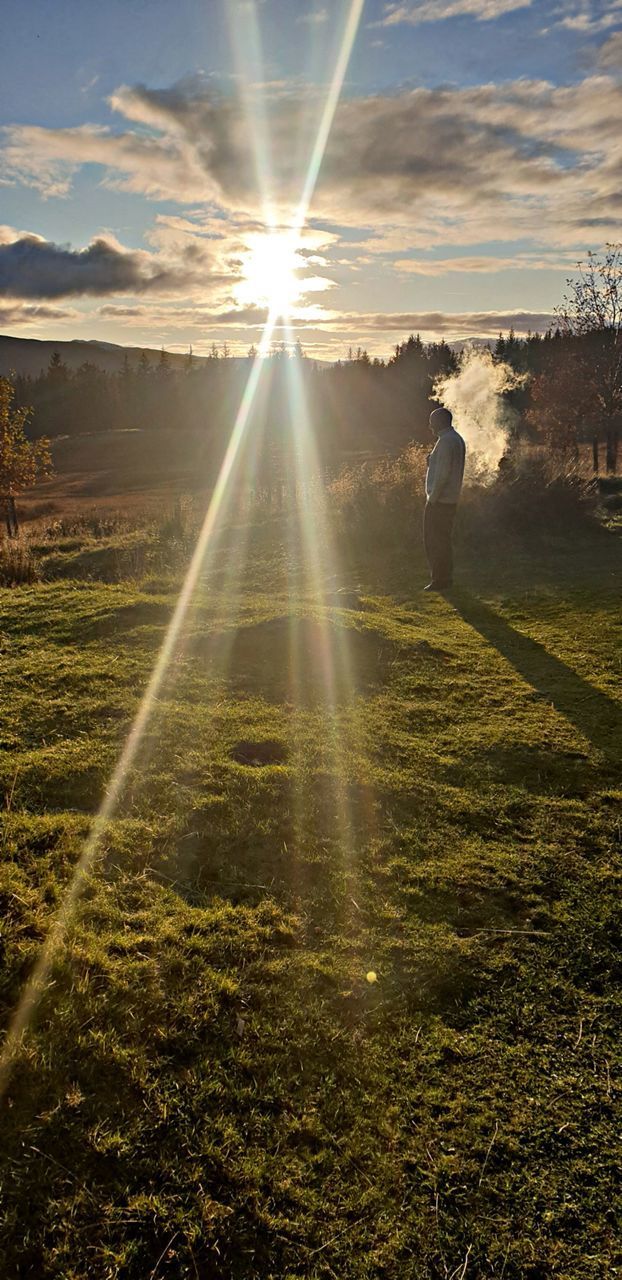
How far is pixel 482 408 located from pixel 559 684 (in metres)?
11.5

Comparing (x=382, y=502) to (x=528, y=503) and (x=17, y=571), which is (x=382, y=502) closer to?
(x=528, y=503)

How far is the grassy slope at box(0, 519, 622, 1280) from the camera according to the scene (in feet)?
6.77

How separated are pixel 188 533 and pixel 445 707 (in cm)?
1136

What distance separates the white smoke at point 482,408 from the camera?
16.2 metres

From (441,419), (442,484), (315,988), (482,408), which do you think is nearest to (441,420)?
(441,419)

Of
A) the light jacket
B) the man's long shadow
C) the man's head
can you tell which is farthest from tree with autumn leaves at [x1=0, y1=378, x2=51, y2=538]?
the man's long shadow

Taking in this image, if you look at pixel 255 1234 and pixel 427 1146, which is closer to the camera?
pixel 255 1234

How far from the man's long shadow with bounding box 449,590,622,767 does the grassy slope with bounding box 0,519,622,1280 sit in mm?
63

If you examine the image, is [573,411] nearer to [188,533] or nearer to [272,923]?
[188,533]

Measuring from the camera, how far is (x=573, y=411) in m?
31.8

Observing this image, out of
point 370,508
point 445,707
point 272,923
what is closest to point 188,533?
point 370,508

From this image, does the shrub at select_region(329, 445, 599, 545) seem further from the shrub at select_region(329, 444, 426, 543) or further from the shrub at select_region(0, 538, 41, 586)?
the shrub at select_region(0, 538, 41, 586)

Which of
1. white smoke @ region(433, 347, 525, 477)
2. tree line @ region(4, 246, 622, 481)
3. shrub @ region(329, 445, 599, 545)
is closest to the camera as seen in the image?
shrub @ region(329, 445, 599, 545)

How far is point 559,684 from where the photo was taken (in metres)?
6.82
